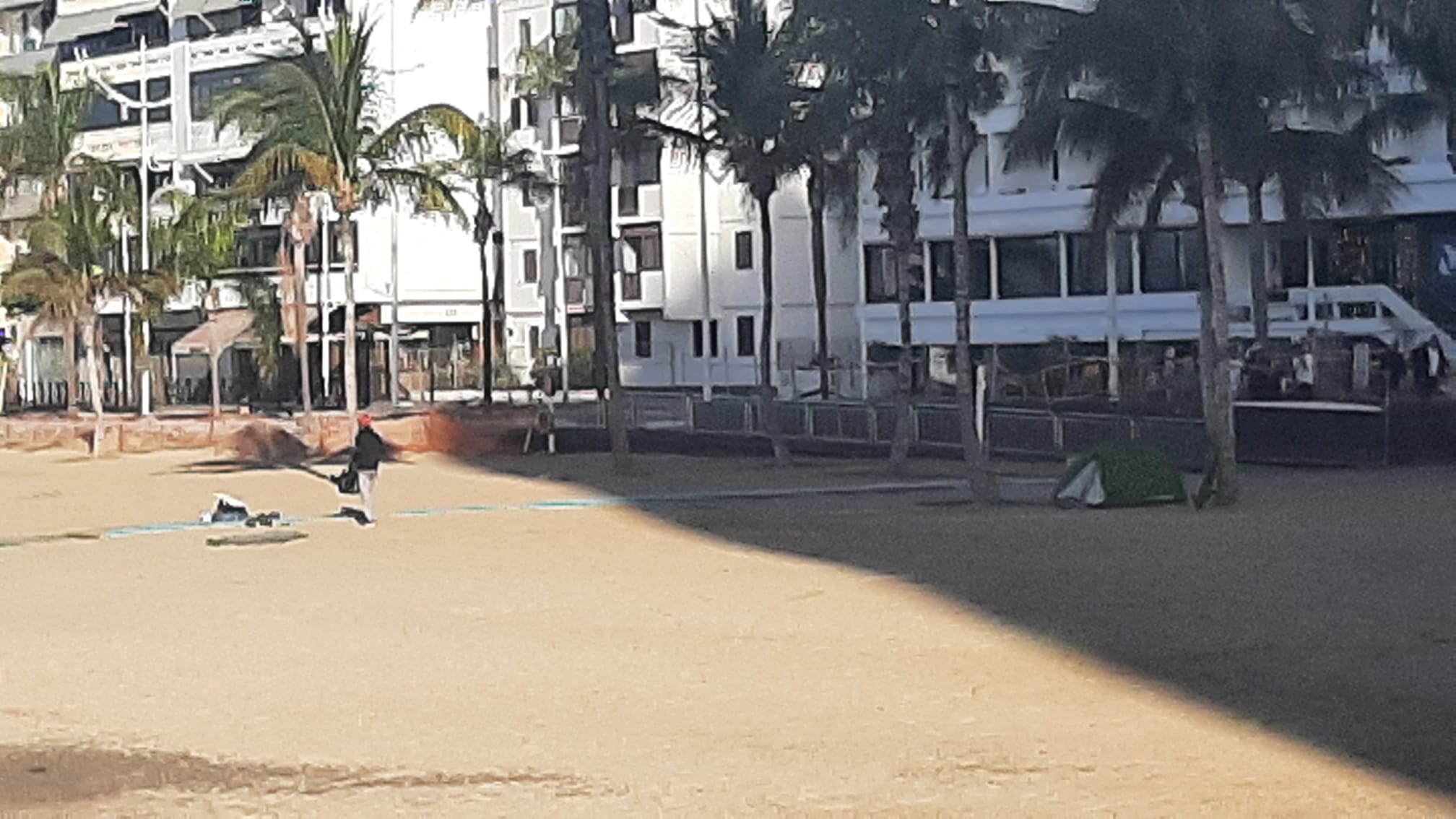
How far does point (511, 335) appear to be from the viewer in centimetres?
6956

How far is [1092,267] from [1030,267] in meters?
1.94

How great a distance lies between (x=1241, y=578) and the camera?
18.8 metres

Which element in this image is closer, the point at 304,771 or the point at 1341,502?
the point at 304,771

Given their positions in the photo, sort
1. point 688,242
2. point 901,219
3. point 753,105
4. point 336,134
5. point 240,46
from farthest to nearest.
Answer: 1. point 240,46
2. point 688,242
3. point 336,134
4. point 753,105
5. point 901,219

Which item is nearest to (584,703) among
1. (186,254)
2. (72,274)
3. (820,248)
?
(820,248)

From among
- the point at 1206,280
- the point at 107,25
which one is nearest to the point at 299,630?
the point at 1206,280

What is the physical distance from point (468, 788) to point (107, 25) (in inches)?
2904

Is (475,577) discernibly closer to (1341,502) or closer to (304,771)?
(304,771)

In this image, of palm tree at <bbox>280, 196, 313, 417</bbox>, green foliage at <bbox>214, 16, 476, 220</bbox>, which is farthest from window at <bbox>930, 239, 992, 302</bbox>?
green foliage at <bbox>214, 16, 476, 220</bbox>

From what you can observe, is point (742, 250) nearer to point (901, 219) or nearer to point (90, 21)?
point (90, 21)

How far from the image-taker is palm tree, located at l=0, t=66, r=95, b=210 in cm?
5794

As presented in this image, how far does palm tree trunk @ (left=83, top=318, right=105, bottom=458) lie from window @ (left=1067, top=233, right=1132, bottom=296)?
945 inches

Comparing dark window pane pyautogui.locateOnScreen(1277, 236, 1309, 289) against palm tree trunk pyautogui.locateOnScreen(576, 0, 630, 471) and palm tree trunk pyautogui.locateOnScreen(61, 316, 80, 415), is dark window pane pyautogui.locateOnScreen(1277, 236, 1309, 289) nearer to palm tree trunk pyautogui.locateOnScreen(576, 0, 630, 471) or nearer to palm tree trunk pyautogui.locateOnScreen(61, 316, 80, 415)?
palm tree trunk pyautogui.locateOnScreen(576, 0, 630, 471)

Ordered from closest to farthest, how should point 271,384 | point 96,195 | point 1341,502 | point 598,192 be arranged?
point 1341,502 < point 598,192 < point 96,195 < point 271,384
